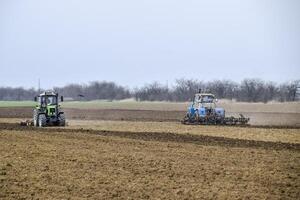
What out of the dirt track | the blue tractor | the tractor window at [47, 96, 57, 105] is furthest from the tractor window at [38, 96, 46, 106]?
the dirt track

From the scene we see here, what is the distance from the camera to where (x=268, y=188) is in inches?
464

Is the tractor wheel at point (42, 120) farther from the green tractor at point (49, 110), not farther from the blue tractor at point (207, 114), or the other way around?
the blue tractor at point (207, 114)

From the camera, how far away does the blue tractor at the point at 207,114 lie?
118ft

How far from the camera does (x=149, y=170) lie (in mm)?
14258

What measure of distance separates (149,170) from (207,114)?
22.6 metres

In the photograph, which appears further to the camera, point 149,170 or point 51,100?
point 51,100

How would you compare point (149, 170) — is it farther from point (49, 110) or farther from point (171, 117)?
point (171, 117)

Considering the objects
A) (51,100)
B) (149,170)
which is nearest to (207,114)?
(51,100)

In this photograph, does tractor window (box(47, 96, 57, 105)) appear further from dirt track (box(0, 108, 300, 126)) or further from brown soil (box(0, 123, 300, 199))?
brown soil (box(0, 123, 300, 199))

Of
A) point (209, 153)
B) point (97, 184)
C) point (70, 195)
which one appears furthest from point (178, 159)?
point (70, 195)

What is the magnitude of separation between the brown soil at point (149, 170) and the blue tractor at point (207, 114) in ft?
46.3

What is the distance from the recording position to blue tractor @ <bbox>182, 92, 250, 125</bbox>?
36.1 m

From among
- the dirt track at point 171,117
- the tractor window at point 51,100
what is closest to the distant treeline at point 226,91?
the dirt track at point 171,117

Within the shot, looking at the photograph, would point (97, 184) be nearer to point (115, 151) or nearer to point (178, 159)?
point (178, 159)
